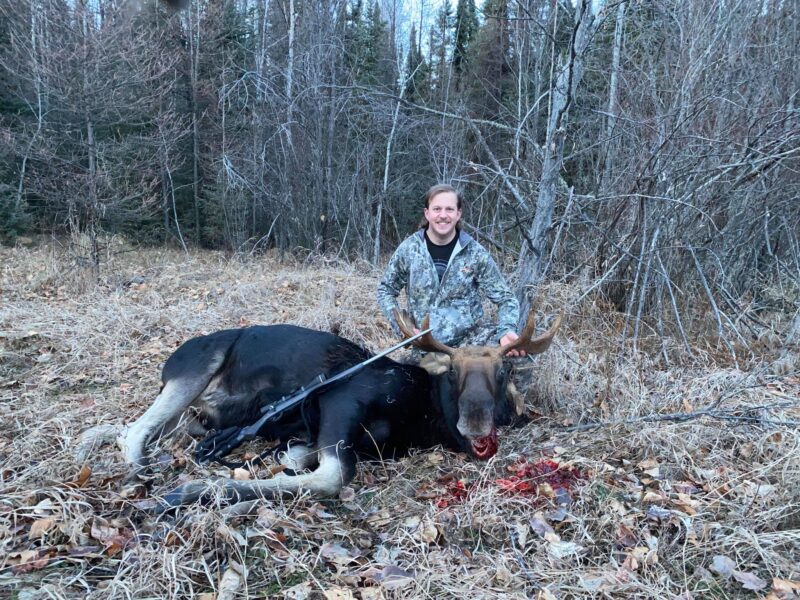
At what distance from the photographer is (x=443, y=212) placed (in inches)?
185

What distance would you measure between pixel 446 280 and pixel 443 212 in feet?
2.14

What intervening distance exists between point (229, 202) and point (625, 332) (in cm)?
1450

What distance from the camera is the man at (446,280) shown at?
494cm

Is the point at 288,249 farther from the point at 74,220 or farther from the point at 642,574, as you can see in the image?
the point at 642,574

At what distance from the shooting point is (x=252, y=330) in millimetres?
4594

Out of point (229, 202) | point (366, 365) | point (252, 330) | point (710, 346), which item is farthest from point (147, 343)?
point (229, 202)

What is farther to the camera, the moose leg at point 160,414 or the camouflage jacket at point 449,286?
the camouflage jacket at point 449,286

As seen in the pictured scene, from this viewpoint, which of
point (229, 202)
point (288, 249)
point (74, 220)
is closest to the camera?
point (74, 220)

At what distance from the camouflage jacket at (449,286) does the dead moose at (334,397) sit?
659 mm

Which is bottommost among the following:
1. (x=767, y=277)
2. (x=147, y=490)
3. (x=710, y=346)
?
(x=147, y=490)

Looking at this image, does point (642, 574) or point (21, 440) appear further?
point (21, 440)

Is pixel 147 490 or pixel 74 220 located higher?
pixel 74 220

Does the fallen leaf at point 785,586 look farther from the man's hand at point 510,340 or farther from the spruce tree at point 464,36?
the spruce tree at point 464,36

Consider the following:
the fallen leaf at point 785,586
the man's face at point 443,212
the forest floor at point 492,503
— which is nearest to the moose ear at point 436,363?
the forest floor at point 492,503
